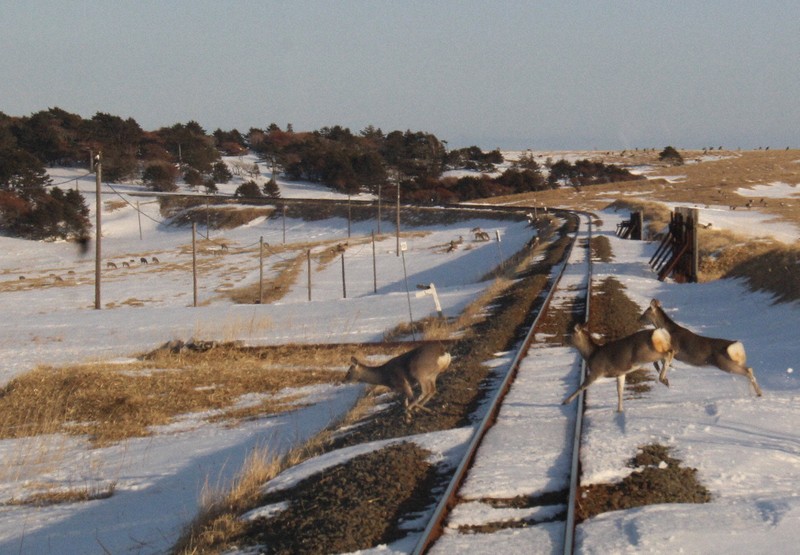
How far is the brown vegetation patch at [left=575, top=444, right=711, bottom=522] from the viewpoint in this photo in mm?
7262

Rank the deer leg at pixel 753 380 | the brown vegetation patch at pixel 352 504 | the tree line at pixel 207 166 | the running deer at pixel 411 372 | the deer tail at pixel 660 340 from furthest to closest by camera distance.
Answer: the tree line at pixel 207 166, the running deer at pixel 411 372, the deer leg at pixel 753 380, the deer tail at pixel 660 340, the brown vegetation patch at pixel 352 504

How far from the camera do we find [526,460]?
8578mm

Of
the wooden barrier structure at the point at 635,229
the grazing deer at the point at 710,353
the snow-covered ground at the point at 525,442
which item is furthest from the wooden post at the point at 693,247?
the wooden barrier structure at the point at 635,229

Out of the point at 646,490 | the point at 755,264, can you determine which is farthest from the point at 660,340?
the point at 755,264

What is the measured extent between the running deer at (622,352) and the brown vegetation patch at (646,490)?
180 cm

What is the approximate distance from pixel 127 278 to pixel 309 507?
6213cm

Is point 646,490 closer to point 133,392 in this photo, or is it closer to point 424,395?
point 424,395

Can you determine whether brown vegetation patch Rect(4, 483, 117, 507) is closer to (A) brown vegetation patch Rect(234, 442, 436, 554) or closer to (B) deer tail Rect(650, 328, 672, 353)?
(A) brown vegetation patch Rect(234, 442, 436, 554)

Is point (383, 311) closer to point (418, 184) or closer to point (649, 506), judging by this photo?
point (649, 506)

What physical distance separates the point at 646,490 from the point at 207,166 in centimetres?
12936

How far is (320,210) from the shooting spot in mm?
99500

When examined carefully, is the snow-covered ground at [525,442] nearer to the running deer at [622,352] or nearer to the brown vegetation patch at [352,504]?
the brown vegetation patch at [352,504]

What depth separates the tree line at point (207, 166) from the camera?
99625mm

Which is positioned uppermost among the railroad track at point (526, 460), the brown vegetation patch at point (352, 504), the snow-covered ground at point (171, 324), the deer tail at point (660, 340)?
the deer tail at point (660, 340)
